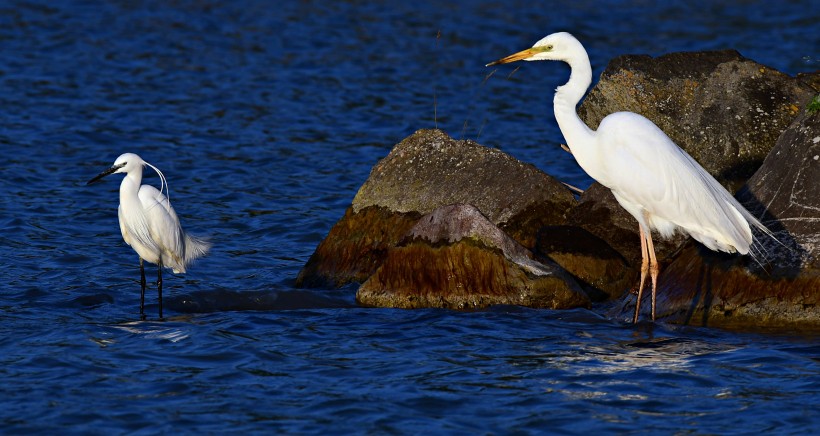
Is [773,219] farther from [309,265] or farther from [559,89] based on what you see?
[309,265]

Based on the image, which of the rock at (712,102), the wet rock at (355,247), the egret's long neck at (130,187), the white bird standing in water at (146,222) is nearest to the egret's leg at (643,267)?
the rock at (712,102)

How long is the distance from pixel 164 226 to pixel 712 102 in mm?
4864

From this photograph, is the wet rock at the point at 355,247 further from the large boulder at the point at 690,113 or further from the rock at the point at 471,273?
the large boulder at the point at 690,113

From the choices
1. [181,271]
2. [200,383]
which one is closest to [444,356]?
[200,383]

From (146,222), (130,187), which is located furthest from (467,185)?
(130,187)

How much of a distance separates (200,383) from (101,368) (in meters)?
0.71

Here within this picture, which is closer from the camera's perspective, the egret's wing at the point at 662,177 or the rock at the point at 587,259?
the egret's wing at the point at 662,177

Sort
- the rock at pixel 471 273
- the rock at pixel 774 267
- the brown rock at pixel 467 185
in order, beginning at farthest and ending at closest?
the brown rock at pixel 467 185 < the rock at pixel 471 273 < the rock at pixel 774 267

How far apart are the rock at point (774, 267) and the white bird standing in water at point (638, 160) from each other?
0.25m

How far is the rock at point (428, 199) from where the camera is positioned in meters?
10.1

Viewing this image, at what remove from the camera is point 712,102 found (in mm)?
10711

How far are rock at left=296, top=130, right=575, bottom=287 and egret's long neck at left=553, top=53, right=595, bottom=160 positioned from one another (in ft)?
4.62

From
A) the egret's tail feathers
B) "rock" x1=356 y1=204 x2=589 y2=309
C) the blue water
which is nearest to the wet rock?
the blue water

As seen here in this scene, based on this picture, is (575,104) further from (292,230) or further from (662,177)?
(292,230)
